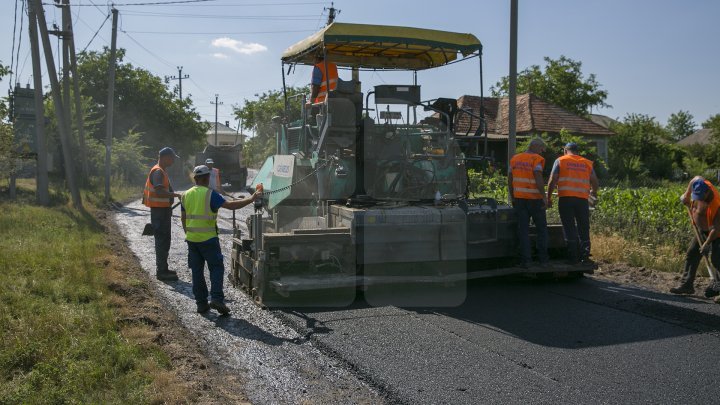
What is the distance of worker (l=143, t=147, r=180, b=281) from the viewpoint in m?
8.47

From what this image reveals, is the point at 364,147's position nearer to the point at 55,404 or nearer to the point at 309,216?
the point at 309,216

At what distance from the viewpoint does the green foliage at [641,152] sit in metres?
31.7

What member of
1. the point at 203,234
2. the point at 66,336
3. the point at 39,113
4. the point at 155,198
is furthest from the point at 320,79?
the point at 39,113

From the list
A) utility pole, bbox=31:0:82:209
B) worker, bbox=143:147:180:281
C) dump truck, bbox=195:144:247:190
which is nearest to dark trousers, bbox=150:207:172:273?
worker, bbox=143:147:180:281

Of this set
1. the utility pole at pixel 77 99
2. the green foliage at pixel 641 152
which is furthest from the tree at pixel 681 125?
the utility pole at pixel 77 99

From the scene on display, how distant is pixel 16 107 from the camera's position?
79.7 feet

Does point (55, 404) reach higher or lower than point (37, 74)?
lower

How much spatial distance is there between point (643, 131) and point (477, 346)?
34656mm


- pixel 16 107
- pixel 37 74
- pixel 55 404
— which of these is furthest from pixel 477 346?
pixel 16 107

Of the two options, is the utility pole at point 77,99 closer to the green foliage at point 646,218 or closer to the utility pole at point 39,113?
the utility pole at point 39,113

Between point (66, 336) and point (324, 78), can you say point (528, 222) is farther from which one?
point (66, 336)

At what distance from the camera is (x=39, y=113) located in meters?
16.9

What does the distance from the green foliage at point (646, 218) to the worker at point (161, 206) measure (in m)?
6.88

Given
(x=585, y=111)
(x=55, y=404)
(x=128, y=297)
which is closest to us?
(x=55, y=404)
